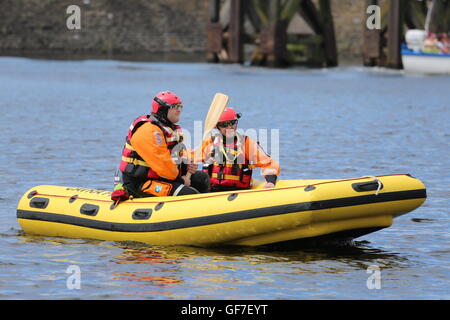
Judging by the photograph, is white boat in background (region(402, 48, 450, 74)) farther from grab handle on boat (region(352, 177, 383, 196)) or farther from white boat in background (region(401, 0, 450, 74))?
grab handle on boat (region(352, 177, 383, 196))

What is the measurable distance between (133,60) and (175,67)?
31.6ft

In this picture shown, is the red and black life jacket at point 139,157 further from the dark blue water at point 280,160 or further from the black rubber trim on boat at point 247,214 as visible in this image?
the dark blue water at point 280,160

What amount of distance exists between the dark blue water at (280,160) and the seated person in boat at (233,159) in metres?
0.81

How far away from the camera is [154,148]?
10492 mm

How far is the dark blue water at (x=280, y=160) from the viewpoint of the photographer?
9344 mm

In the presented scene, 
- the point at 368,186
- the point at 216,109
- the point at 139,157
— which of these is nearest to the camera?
the point at 368,186

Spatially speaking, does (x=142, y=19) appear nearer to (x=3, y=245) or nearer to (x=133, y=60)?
(x=133, y=60)

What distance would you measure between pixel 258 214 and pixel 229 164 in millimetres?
1005

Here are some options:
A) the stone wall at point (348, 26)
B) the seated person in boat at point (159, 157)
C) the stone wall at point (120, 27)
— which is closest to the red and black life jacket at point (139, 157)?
the seated person in boat at point (159, 157)

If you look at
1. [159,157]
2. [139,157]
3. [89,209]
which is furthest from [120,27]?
[159,157]

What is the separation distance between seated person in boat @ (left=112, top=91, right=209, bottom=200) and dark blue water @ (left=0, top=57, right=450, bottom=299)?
60cm

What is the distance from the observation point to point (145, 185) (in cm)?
1079

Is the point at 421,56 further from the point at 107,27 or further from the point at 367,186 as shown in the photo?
the point at 367,186

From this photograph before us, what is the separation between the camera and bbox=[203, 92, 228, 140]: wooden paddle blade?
422 inches
